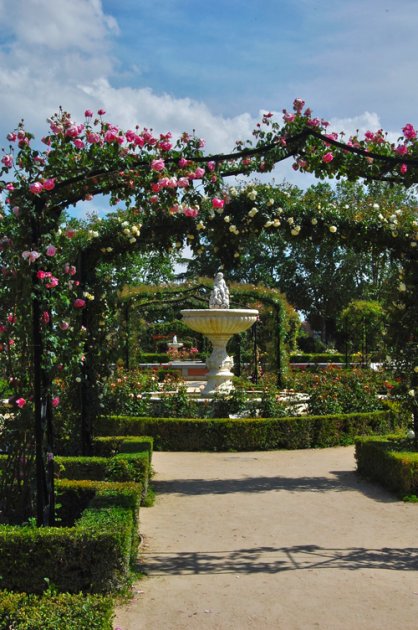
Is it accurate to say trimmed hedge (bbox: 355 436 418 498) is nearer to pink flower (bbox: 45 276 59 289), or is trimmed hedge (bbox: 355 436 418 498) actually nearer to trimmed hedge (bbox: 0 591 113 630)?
pink flower (bbox: 45 276 59 289)

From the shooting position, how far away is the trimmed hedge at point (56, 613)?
3293mm

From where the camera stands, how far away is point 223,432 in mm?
11070

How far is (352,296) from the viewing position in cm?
4162

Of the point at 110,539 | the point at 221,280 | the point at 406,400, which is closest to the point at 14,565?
the point at 110,539

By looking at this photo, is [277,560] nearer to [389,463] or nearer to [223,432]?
[389,463]

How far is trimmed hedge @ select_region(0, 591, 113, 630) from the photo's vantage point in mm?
3293

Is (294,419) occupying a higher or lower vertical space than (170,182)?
lower

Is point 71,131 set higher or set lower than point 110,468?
higher

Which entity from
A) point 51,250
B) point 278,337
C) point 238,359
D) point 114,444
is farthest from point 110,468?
point 238,359

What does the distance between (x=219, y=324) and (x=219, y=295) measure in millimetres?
903

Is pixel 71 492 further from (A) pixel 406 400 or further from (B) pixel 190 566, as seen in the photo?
(A) pixel 406 400

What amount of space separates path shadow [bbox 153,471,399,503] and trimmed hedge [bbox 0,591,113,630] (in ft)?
14.1

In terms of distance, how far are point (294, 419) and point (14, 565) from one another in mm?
7096

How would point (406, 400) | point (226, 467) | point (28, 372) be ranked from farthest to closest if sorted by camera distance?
1. point (226, 467)
2. point (406, 400)
3. point (28, 372)
